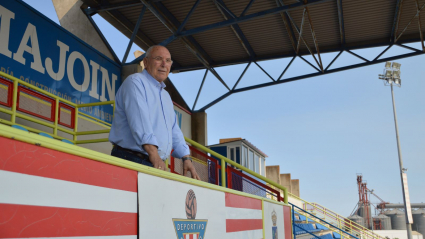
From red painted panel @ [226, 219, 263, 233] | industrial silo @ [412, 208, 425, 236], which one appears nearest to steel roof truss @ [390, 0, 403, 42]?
red painted panel @ [226, 219, 263, 233]

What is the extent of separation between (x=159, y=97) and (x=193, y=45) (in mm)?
12775

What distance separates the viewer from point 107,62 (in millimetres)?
12023

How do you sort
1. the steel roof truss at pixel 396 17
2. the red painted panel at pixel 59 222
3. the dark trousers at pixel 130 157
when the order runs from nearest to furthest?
the red painted panel at pixel 59 222
the dark trousers at pixel 130 157
the steel roof truss at pixel 396 17

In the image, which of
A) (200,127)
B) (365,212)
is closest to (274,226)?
(200,127)

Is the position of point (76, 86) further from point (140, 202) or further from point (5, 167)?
point (5, 167)

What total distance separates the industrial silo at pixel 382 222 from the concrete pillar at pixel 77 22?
51287mm

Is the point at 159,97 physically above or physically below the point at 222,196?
above

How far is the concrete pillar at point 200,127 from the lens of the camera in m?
18.0

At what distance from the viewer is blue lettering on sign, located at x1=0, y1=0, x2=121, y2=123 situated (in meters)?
8.16

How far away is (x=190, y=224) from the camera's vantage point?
3.04 m

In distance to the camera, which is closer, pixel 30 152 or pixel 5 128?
pixel 5 128

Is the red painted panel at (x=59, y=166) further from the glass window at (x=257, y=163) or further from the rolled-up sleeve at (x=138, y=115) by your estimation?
the glass window at (x=257, y=163)

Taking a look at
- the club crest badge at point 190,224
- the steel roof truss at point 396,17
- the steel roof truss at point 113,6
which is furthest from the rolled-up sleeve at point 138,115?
the steel roof truss at point 396,17

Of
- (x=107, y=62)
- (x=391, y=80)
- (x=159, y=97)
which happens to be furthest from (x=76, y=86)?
(x=391, y=80)
